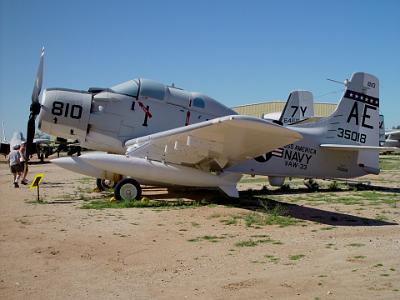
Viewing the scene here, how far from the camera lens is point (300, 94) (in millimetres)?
22125

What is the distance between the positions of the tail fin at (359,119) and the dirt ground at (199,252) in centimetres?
368

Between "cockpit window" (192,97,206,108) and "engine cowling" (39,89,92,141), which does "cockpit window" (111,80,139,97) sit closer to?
"engine cowling" (39,89,92,141)

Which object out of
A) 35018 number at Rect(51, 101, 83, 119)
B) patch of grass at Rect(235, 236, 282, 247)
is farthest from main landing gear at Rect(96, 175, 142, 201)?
patch of grass at Rect(235, 236, 282, 247)

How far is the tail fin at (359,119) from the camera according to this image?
41.2 ft

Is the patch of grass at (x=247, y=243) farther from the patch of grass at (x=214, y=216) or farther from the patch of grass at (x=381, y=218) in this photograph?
the patch of grass at (x=381, y=218)

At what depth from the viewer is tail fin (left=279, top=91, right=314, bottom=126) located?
2178cm

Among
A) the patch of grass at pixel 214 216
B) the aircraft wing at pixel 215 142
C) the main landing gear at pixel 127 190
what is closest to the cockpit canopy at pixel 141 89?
the aircraft wing at pixel 215 142

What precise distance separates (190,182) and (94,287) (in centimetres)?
566

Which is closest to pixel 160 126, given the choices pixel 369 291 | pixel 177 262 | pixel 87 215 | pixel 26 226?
pixel 87 215

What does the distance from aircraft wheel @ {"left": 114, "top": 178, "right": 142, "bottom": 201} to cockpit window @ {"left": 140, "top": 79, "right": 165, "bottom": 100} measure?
2374mm

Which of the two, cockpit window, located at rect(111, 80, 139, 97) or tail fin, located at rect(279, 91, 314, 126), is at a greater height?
tail fin, located at rect(279, 91, 314, 126)

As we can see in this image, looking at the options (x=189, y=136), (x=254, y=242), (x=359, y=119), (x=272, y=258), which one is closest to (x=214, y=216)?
(x=189, y=136)

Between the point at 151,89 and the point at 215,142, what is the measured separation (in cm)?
285

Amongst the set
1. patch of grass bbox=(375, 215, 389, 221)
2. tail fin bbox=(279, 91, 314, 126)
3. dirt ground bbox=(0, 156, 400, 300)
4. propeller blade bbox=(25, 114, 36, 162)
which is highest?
tail fin bbox=(279, 91, 314, 126)
